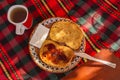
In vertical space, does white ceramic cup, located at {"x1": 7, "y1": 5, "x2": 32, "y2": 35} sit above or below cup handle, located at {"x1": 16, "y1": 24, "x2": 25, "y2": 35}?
above

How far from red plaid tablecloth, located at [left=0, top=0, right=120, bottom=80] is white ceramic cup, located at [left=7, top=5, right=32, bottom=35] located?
0.15 feet

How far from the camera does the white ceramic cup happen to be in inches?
48.1

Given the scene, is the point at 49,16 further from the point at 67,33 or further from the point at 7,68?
the point at 7,68

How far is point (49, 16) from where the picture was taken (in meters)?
1.30

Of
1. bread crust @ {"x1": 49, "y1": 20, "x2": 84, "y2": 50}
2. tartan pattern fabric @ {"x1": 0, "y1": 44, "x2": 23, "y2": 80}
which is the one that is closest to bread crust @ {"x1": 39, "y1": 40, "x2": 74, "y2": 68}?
bread crust @ {"x1": 49, "y1": 20, "x2": 84, "y2": 50}

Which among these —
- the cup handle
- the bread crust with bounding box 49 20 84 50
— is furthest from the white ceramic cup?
the bread crust with bounding box 49 20 84 50

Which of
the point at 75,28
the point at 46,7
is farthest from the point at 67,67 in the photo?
the point at 46,7

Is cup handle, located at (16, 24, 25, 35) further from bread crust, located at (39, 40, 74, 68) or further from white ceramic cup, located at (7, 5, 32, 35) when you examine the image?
bread crust, located at (39, 40, 74, 68)

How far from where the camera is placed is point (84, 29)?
130 centimetres

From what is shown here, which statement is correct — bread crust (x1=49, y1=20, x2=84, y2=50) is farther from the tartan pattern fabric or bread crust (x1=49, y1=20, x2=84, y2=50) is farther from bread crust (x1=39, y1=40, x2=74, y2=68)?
the tartan pattern fabric

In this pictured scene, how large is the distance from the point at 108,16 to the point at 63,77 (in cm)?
33

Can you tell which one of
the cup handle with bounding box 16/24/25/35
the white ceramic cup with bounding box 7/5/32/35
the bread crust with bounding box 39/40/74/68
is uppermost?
the white ceramic cup with bounding box 7/5/32/35

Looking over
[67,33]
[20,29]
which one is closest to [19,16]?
[20,29]

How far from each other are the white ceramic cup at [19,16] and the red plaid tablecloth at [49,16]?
5cm
